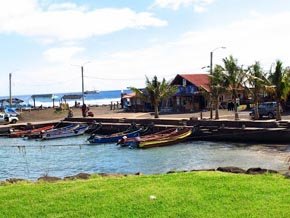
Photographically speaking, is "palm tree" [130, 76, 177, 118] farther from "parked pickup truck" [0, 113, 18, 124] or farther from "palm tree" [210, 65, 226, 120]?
"parked pickup truck" [0, 113, 18, 124]

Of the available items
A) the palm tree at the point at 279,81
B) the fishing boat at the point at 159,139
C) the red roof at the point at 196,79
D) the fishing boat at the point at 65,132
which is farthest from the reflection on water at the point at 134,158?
the red roof at the point at 196,79

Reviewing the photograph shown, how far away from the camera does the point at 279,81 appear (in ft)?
144

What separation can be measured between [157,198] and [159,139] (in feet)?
98.8

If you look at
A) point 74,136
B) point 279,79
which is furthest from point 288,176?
point 74,136

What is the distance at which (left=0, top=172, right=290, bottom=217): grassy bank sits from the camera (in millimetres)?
9852

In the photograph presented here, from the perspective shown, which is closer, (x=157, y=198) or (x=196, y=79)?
(x=157, y=198)

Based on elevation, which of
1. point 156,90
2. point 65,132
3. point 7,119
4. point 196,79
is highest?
point 196,79

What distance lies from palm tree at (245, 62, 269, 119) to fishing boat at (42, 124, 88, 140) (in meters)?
19.1

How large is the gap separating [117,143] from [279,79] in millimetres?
15540

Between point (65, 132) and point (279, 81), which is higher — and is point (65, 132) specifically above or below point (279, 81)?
below

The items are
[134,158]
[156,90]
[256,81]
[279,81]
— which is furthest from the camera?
[156,90]

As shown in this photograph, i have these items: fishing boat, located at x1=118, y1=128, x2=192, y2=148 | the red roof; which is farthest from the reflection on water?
the red roof

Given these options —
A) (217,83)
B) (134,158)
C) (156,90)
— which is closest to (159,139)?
(134,158)

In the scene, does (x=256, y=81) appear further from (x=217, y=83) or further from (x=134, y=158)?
(x=134, y=158)
